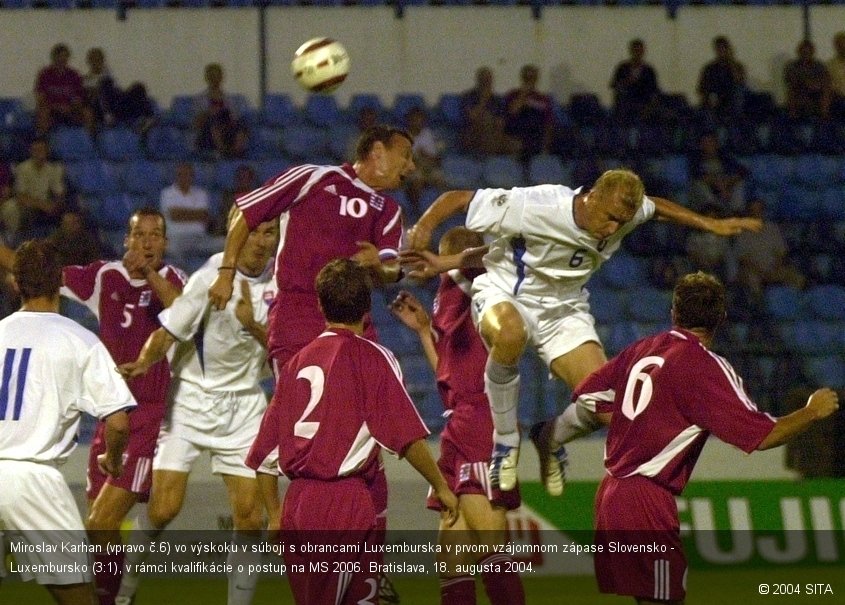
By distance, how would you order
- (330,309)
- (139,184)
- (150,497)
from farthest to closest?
(139,184), (150,497), (330,309)

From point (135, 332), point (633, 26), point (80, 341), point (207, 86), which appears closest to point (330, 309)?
point (80, 341)

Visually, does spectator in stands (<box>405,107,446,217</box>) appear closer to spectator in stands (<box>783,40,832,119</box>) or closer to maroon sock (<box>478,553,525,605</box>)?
spectator in stands (<box>783,40,832,119</box>)

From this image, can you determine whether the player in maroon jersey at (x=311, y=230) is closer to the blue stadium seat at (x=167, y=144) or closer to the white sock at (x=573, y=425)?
the white sock at (x=573, y=425)

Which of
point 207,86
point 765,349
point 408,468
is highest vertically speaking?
point 207,86

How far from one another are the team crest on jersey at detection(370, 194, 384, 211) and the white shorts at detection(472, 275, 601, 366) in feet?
2.54

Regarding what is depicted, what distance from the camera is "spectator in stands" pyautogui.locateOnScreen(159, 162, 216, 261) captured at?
13461mm

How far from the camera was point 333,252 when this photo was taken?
7789mm

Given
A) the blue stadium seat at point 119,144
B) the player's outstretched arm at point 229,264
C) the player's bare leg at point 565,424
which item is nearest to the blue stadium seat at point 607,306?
the player's bare leg at point 565,424

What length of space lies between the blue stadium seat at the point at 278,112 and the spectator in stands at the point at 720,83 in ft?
14.1

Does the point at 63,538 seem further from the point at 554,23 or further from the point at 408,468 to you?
the point at 554,23

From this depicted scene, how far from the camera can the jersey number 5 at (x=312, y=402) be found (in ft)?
20.0

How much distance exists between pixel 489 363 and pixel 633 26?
30.1ft

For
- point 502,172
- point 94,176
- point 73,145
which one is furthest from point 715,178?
point 73,145

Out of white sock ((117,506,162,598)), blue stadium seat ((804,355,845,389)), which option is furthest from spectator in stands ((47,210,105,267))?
blue stadium seat ((804,355,845,389))
